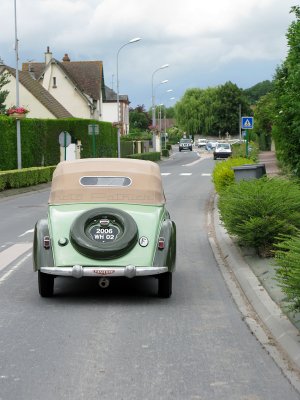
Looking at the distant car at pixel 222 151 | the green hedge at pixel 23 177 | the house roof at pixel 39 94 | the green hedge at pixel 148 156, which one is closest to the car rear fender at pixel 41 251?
the green hedge at pixel 23 177

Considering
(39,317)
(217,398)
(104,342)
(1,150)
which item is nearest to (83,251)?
(39,317)

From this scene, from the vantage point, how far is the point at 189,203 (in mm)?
26484

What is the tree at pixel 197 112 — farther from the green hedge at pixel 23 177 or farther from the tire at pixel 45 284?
the tire at pixel 45 284

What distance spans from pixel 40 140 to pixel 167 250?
3663cm

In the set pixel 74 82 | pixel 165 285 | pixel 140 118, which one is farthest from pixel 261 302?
pixel 140 118

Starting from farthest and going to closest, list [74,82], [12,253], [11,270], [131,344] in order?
[74,82] → [12,253] → [11,270] → [131,344]

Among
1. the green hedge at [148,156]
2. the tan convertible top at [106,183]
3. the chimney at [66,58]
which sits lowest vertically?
the green hedge at [148,156]

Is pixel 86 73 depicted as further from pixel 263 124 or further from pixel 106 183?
pixel 106 183

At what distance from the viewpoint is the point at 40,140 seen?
148ft

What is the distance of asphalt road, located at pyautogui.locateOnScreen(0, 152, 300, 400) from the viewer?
18.9 feet

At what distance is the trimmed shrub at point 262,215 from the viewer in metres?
11.9

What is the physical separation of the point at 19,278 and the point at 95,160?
6.85 ft

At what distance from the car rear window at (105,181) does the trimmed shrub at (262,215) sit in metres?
2.38

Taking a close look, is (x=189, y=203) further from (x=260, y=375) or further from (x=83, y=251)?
(x=260, y=375)
